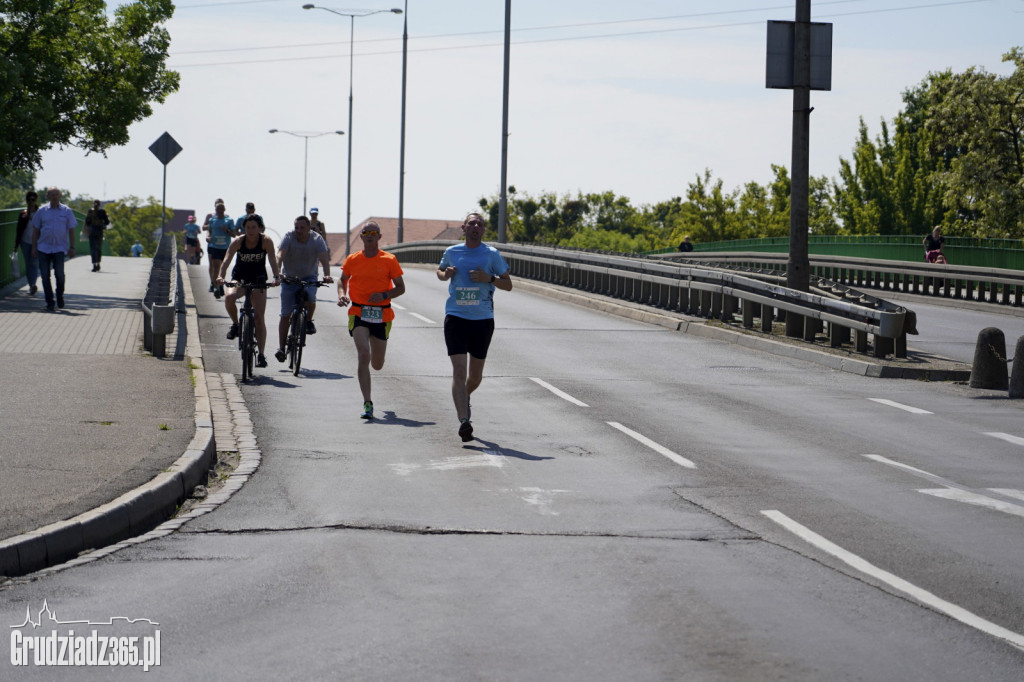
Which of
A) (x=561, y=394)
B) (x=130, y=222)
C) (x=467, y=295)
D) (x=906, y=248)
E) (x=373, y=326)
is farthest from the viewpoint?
(x=130, y=222)

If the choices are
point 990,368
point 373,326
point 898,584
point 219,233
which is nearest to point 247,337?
point 373,326

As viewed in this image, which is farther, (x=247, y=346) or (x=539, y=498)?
(x=247, y=346)

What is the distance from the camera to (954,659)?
220 inches

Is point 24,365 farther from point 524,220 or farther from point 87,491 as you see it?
point 524,220

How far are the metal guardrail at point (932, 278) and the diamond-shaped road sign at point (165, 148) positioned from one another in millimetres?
14087

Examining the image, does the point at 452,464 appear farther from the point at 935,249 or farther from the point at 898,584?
the point at 935,249

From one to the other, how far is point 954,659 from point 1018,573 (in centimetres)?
181

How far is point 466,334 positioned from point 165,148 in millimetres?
15626

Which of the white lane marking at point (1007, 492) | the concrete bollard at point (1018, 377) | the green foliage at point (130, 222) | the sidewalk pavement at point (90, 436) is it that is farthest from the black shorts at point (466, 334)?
the green foliage at point (130, 222)

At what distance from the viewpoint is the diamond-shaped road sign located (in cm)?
2541

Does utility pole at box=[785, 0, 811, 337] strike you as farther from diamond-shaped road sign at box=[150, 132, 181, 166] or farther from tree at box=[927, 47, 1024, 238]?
tree at box=[927, 47, 1024, 238]

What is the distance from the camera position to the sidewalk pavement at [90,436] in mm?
7484

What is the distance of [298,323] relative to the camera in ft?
51.6

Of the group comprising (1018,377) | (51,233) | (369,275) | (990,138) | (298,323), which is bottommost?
(1018,377)
